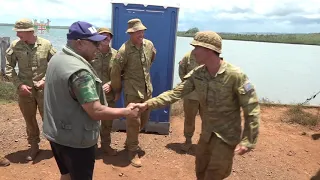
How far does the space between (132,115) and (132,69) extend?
1.97 meters

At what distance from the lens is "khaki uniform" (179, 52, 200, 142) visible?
5406 millimetres

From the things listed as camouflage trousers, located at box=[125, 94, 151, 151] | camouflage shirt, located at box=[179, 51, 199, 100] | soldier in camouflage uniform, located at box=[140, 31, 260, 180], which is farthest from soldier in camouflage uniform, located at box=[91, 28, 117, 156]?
soldier in camouflage uniform, located at box=[140, 31, 260, 180]

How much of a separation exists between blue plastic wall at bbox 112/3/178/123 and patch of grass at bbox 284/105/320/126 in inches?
130

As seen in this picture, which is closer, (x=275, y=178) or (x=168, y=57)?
(x=275, y=178)

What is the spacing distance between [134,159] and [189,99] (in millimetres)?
1317

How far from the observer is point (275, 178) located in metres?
4.96

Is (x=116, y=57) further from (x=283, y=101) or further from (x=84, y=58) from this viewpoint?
(x=283, y=101)

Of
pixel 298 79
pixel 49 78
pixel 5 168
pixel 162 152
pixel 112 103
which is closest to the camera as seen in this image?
pixel 49 78

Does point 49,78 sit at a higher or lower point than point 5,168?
higher

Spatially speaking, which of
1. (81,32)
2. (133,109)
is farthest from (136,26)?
(81,32)

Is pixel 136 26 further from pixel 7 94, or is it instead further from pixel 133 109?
pixel 7 94

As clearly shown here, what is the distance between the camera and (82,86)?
7.98 feet

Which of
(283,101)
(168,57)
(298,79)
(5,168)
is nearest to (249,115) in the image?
(168,57)

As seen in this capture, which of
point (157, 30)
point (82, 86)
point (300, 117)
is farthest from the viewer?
point (300, 117)
